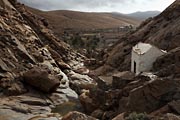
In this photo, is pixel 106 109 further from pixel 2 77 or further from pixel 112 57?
pixel 112 57

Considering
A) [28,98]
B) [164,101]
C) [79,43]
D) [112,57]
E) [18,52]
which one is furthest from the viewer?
[79,43]

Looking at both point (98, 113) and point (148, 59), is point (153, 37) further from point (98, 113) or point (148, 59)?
point (98, 113)

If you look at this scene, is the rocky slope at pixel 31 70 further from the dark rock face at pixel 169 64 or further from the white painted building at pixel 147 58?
the dark rock face at pixel 169 64

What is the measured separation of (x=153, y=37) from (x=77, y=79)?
1875cm

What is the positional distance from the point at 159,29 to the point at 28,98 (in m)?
30.8

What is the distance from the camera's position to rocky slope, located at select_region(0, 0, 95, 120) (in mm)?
53625

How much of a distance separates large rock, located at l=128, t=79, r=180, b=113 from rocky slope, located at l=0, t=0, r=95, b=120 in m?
12.8

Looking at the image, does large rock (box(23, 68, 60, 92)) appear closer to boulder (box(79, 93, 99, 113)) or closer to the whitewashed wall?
boulder (box(79, 93, 99, 113))

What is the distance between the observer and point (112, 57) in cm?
7588

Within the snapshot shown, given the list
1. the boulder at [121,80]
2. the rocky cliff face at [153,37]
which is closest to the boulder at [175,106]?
the boulder at [121,80]

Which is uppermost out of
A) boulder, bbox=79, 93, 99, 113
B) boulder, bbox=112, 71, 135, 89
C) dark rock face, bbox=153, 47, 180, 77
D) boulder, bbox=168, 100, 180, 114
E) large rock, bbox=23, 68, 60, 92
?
dark rock face, bbox=153, 47, 180, 77

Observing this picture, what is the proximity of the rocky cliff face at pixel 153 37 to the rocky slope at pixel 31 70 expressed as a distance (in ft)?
24.1

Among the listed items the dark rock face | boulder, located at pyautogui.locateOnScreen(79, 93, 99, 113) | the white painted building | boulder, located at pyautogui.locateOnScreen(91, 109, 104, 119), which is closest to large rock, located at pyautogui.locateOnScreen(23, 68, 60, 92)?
boulder, located at pyautogui.locateOnScreen(79, 93, 99, 113)

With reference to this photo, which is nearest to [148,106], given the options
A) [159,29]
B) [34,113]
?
[34,113]
